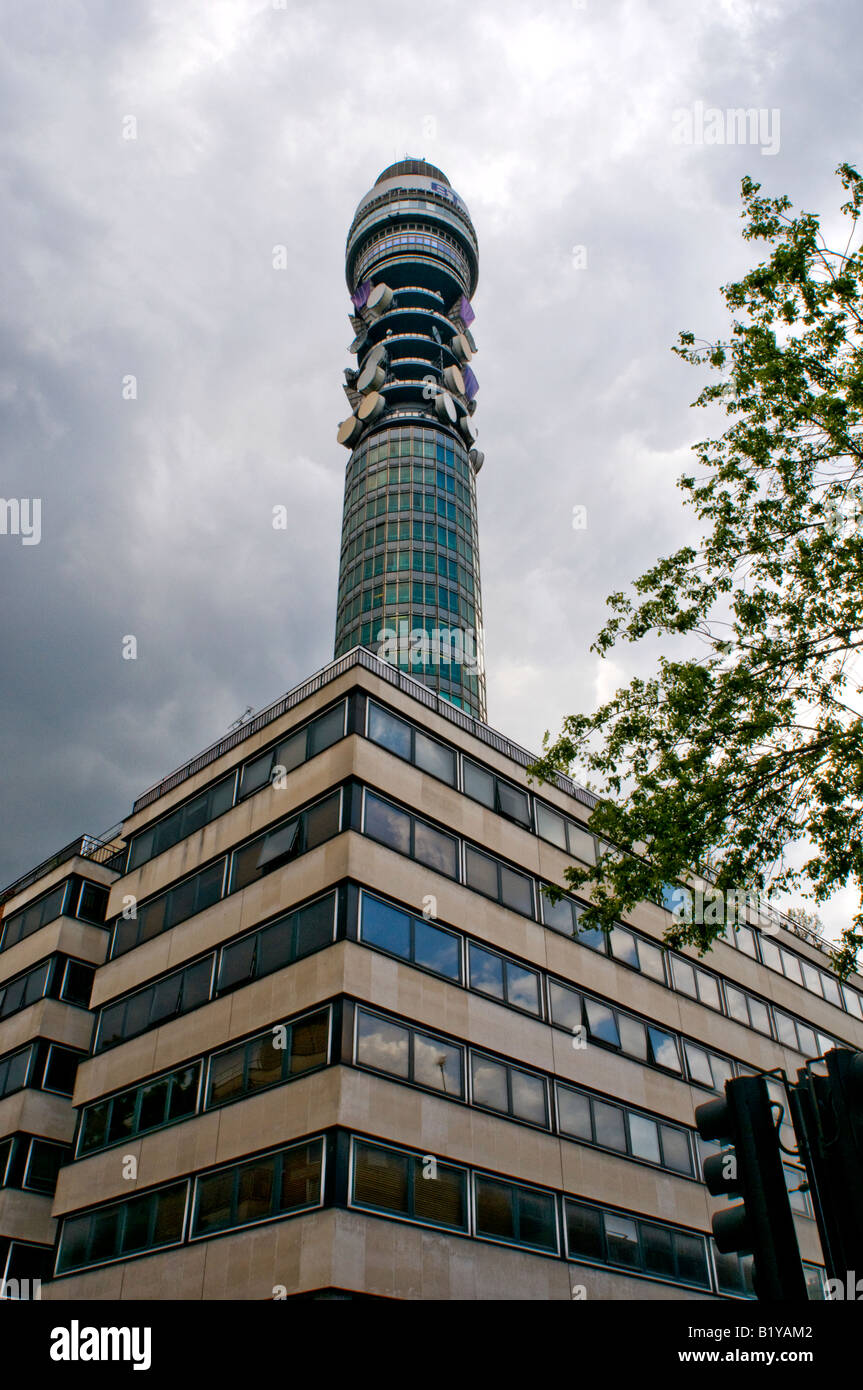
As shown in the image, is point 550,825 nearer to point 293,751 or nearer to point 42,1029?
point 293,751

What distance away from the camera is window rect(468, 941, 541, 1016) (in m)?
26.2

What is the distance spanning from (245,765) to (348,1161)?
1268 centimetres

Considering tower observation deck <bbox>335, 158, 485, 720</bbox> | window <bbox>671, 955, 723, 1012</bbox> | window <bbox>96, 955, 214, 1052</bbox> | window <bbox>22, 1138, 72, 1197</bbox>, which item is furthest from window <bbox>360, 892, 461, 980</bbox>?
tower observation deck <bbox>335, 158, 485, 720</bbox>

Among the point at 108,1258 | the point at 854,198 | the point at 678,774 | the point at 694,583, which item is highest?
the point at 854,198

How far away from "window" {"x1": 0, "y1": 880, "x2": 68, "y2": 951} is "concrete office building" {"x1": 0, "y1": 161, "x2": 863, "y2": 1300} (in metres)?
0.53

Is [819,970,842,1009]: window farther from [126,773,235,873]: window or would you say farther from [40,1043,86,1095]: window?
[40,1043,86,1095]: window

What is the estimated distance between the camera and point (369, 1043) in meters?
22.3

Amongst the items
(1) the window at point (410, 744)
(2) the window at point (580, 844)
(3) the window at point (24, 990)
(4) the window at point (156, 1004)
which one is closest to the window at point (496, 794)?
(1) the window at point (410, 744)

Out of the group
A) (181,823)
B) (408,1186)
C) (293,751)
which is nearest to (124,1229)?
(408,1186)

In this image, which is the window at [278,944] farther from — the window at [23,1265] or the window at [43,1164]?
the window at [23,1265]

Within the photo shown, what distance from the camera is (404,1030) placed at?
23312 millimetres

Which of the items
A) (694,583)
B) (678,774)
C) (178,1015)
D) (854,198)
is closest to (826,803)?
(678,774)
